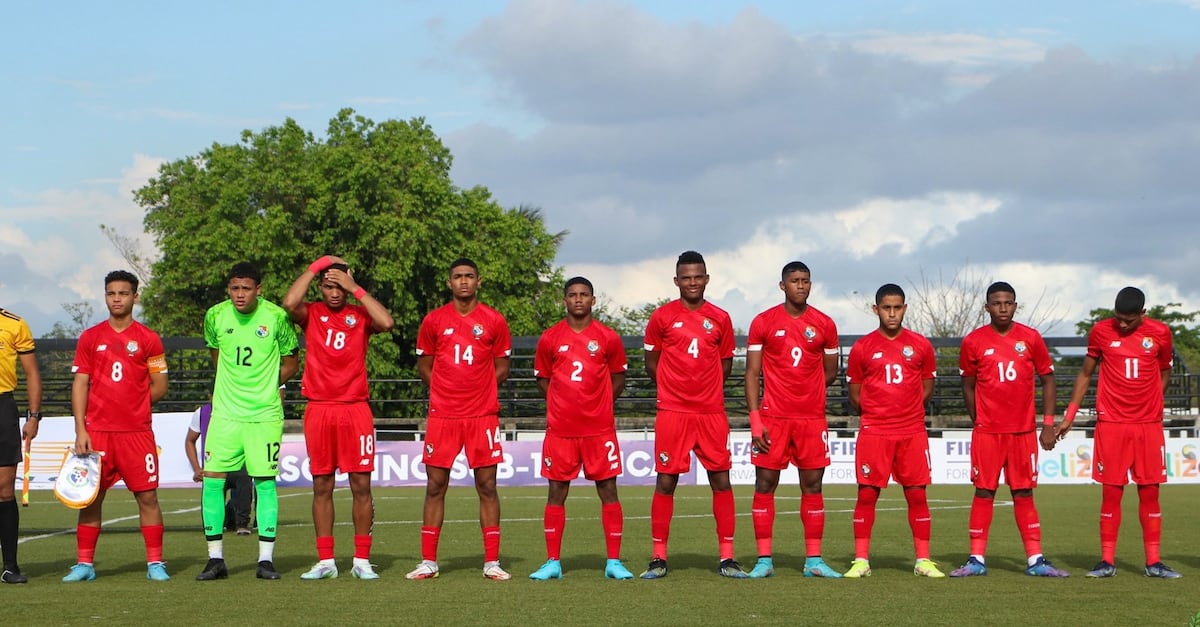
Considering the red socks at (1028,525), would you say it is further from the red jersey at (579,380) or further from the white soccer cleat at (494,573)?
the white soccer cleat at (494,573)

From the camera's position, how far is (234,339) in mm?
10461

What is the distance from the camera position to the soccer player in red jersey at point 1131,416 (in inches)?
428

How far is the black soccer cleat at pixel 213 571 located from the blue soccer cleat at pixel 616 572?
2.99m

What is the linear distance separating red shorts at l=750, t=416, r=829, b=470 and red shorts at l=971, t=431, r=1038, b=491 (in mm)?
1346

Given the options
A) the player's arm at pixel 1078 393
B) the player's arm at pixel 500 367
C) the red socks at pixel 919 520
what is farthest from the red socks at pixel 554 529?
the player's arm at pixel 1078 393

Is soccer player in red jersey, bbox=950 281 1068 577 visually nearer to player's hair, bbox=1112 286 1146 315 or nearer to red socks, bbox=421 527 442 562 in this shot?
player's hair, bbox=1112 286 1146 315

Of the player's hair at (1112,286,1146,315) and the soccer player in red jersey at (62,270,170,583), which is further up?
the player's hair at (1112,286,1146,315)

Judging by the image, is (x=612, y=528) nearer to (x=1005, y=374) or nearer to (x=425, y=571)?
(x=425, y=571)

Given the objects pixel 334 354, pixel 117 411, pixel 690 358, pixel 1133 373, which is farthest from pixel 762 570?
pixel 117 411

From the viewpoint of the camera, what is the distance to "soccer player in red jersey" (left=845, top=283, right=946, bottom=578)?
1076 cm

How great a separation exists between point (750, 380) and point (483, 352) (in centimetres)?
213

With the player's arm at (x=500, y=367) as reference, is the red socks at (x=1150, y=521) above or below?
below

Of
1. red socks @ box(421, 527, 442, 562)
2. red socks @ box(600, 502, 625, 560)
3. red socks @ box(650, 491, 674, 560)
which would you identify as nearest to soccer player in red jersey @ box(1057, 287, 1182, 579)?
red socks @ box(650, 491, 674, 560)

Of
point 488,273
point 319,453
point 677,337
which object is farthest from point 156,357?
point 488,273
